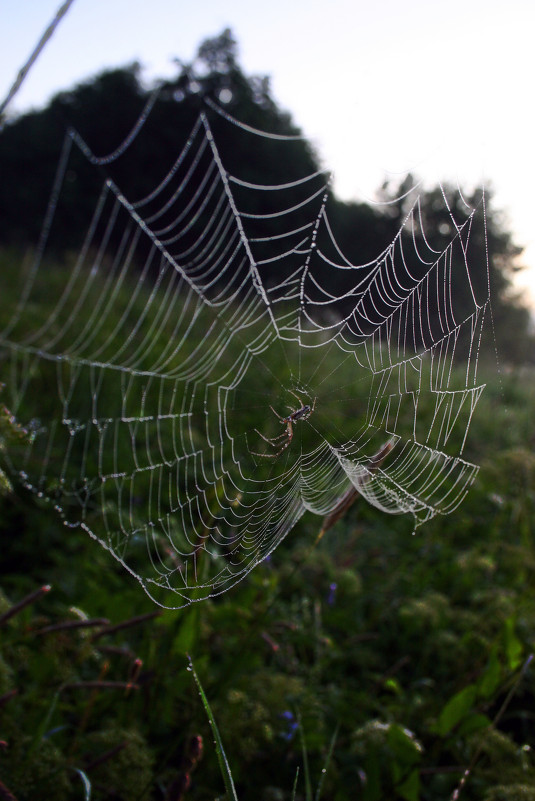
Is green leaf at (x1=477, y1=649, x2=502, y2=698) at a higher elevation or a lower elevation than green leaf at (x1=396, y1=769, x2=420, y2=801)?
higher

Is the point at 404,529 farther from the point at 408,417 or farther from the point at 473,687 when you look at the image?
the point at 473,687

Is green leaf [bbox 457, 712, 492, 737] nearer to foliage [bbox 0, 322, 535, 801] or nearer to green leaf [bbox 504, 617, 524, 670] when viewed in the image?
foliage [bbox 0, 322, 535, 801]

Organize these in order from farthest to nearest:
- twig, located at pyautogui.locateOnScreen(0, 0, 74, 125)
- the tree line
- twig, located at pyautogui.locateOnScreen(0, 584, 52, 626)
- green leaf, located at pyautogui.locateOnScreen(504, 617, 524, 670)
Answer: the tree line
green leaf, located at pyautogui.locateOnScreen(504, 617, 524, 670)
twig, located at pyautogui.locateOnScreen(0, 584, 52, 626)
twig, located at pyautogui.locateOnScreen(0, 0, 74, 125)

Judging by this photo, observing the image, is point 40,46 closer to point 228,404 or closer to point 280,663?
point 280,663

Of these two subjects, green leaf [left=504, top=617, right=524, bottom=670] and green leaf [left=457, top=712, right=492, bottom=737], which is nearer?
green leaf [left=457, top=712, right=492, bottom=737]

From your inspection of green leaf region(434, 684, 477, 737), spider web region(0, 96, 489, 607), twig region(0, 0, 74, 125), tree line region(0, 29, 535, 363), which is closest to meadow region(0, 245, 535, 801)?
green leaf region(434, 684, 477, 737)

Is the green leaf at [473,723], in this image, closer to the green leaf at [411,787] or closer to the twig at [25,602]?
the green leaf at [411,787]

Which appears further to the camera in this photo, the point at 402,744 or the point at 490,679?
the point at 490,679

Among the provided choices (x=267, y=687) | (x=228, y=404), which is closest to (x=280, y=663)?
(x=267, y=687)
